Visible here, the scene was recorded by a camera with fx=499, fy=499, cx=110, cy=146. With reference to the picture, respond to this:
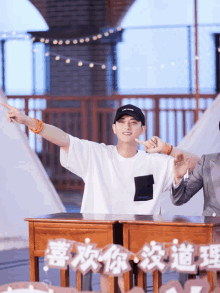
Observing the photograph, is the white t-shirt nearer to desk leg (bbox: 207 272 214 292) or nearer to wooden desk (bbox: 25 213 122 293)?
wooden desk (bbox: 25 213 122 293)

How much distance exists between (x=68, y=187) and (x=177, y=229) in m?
5.63

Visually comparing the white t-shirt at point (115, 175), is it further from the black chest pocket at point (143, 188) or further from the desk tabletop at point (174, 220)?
the desk tabletop at point (174, 220)

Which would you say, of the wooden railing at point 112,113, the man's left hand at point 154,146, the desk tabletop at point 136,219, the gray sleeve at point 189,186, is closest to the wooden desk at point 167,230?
the desk tabletop at point 136,219

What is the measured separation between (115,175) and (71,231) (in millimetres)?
407

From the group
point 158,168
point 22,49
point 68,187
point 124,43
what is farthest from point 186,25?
point 158,168

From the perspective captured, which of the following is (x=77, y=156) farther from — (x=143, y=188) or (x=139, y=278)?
(x=139, y=278)

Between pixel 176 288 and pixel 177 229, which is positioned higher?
pixel 177 229

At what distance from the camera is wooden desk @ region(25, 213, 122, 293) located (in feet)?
6.27

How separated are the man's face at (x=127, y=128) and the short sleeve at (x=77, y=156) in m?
0.17

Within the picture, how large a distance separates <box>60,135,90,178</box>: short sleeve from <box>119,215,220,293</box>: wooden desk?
45cm

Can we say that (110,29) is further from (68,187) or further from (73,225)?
(73,225)

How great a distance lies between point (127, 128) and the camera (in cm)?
230

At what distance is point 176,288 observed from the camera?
1.71m

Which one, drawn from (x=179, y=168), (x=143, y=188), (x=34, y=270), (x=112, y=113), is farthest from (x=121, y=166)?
(x=112, y=113)
